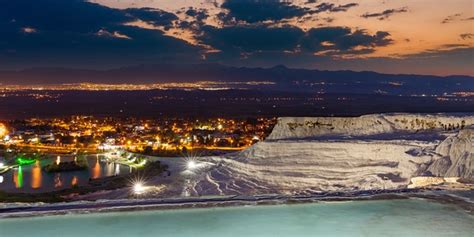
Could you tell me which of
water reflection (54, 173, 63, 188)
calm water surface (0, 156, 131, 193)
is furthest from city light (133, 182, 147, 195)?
water reflection (54, 173, 63, 188)

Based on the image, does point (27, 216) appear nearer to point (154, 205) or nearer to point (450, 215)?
point (154, 205)

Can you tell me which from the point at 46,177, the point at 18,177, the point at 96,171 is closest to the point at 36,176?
the point at 46,177

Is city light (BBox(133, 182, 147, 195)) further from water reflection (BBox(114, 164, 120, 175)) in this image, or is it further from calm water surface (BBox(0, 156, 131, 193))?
water reflection (BBox(114, 164, 120, 175))

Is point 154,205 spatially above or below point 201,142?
above

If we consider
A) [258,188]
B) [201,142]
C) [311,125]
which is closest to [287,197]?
[258,188]

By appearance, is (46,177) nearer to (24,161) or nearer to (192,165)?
(24,161)

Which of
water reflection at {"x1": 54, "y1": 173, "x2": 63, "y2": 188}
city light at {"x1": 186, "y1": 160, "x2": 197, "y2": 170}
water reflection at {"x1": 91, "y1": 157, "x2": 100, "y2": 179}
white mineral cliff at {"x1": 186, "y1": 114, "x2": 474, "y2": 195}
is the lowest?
water reflection at {"x1": 91, "y1": 157, "x2": 100, "y2": 179}
